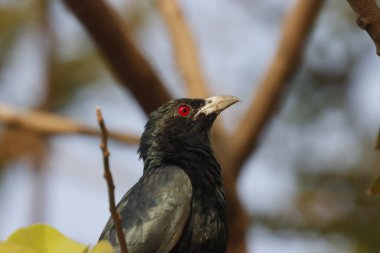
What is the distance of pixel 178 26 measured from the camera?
8391mm

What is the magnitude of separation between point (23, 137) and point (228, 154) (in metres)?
3.54

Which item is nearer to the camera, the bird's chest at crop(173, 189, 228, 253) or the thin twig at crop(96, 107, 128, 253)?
the thin twig at crop(96, 107, 128, 253)

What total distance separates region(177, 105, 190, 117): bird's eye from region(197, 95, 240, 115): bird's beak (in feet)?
0.32

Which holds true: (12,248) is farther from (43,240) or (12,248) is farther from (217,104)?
(217,104)

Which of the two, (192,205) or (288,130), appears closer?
(192,205)

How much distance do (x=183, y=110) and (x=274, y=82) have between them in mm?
2292

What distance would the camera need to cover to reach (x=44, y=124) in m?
7.86

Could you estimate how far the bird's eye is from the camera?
581 centimetres

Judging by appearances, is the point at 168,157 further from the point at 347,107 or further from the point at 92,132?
the point at 347,107

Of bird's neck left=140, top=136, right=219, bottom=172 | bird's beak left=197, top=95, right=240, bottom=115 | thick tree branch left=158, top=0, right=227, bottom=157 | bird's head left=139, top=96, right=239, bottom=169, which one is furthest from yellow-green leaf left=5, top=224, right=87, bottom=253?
thick tree branch left=158, top=0, right=227, bottom=157

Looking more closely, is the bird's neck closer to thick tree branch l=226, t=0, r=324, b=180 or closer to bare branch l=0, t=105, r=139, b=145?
bare branch l=0, t=105, r=139, b=145

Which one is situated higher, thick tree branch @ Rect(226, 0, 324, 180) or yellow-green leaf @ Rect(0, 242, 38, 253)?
yellow-green leaf @ Rect(0, 242, 38, 253)

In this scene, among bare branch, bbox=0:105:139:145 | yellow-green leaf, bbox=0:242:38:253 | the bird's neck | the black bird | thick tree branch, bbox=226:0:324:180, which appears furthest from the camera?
thick tree branch, bbox=226:0:324:180

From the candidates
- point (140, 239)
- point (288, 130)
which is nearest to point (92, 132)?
point (288, 130)
